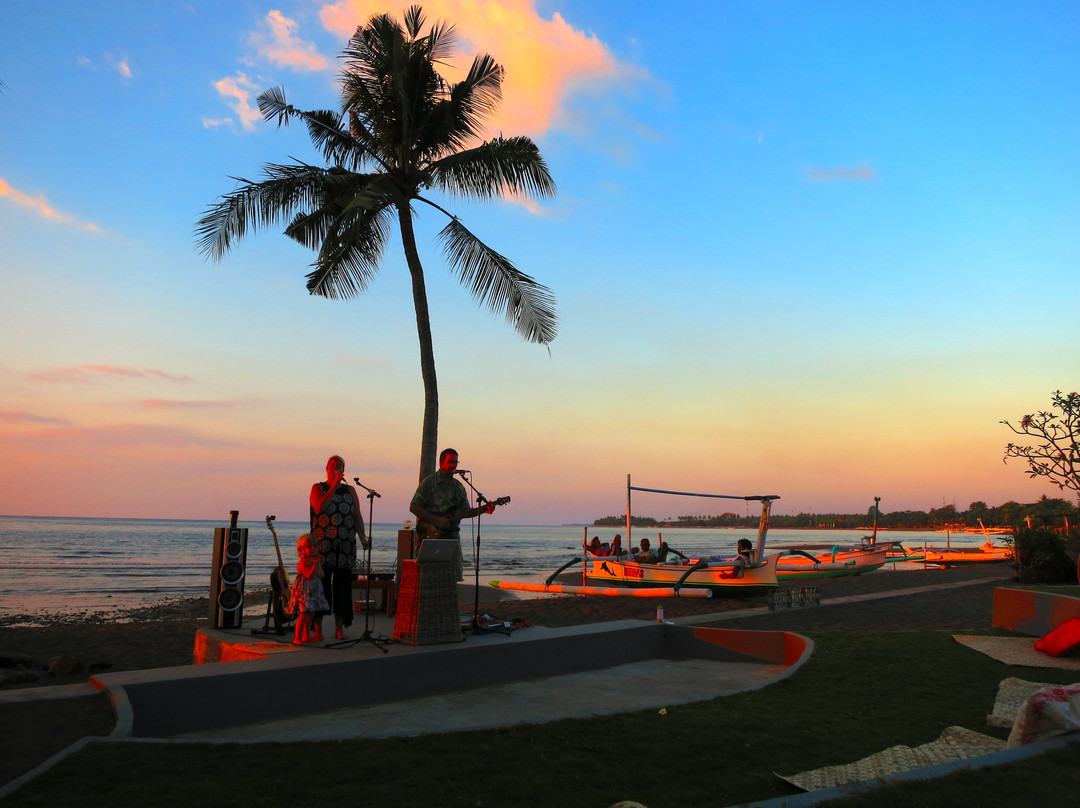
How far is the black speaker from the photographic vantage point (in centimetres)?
799

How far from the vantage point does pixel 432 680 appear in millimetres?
6125

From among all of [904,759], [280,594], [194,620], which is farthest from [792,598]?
[194,620]

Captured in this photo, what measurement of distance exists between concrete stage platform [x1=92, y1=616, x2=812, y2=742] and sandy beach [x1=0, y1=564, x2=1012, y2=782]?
0.36m

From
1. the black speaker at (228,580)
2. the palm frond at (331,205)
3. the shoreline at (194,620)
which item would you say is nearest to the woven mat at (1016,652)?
the shoreline at (194,620)

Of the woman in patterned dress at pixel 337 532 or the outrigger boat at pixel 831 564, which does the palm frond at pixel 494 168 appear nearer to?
the woman in patterned dress at pixel 337 532

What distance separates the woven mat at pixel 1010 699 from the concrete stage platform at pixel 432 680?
1597 millimetres

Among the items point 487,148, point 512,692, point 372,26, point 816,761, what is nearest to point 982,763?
point 816,761

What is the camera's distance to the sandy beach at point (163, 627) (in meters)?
4.29

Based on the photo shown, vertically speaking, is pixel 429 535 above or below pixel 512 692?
above

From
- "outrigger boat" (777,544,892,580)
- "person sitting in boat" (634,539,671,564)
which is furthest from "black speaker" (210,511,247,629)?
"outrigger boat" (777,544,892,580)

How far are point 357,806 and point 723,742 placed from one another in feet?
6.92

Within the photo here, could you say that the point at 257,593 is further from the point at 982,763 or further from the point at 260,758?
the point at 982,763

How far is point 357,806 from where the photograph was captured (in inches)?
128

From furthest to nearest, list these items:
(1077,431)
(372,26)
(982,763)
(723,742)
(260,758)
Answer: (1077,431) < (372,26) < (723,742) < (260,758) < (982,763)
